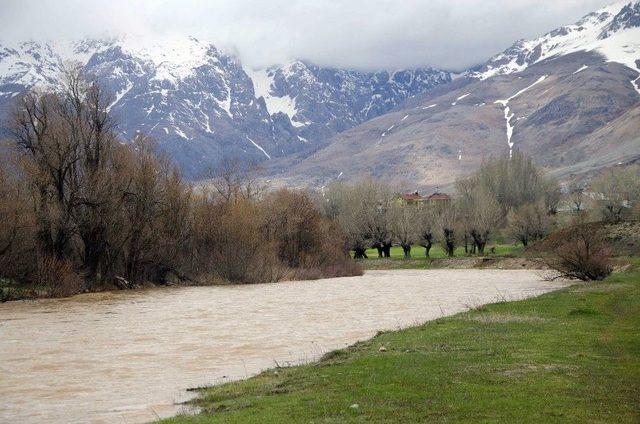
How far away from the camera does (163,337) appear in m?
36.7

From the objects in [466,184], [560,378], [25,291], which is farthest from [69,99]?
[466,184]

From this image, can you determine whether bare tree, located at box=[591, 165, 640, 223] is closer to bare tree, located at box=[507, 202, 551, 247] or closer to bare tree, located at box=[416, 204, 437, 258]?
bare tree, located at box=[507, 202, 551, 247]

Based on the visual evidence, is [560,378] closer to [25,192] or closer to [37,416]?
[37,416]

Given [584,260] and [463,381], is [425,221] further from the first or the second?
[463,381]

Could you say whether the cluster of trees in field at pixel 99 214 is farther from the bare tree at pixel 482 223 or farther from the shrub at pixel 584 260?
the bare tree at pixel 482 223

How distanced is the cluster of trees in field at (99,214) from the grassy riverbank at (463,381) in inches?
1754

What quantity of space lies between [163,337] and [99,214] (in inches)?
1472

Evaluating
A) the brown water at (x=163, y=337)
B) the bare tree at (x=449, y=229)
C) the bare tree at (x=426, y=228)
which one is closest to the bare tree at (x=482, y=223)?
the bare tree at (x=449, y=229)

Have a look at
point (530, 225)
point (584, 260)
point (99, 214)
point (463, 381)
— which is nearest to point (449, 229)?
point (530, 225)

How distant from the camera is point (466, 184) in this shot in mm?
172375

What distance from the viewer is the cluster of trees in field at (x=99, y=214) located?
65500 mm

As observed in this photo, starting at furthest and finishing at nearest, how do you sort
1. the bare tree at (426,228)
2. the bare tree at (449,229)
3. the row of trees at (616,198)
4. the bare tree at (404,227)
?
the row of trees at (616,198), the bare tree at (426,228), the bare tree at (404,227), the bare tree at (449,229)

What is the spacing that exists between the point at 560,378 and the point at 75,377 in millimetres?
16237

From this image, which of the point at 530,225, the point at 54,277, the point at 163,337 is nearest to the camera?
the point at 163,337
